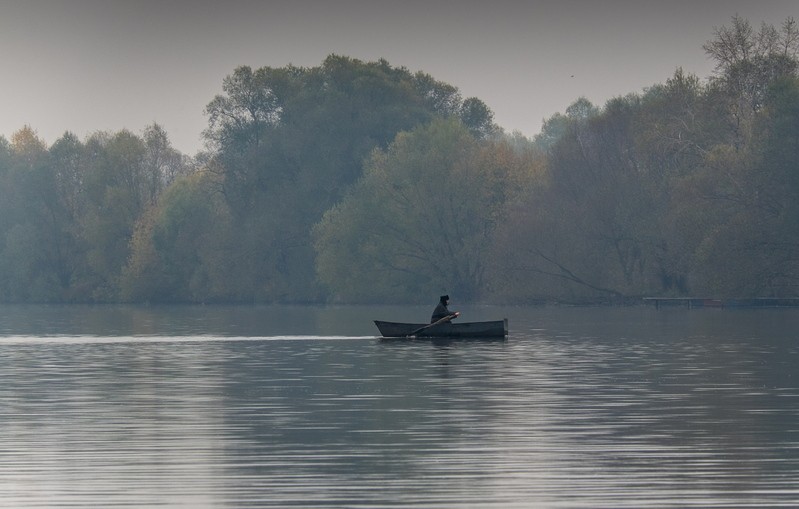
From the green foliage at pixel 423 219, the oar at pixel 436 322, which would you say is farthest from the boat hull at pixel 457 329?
the green foliage at pixel 423 219

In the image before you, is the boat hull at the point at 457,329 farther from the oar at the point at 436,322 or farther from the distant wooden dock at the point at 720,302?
the distant wooden dock at the point at 720,302

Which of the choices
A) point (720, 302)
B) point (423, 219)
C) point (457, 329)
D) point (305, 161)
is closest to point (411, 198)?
point (423, 219)

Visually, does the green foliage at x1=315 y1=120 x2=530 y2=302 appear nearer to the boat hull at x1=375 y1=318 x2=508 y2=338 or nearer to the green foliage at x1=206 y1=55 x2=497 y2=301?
the green foliage at x1=206 y1=55 x2=497 y2=301

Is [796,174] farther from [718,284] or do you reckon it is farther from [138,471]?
[138,471]

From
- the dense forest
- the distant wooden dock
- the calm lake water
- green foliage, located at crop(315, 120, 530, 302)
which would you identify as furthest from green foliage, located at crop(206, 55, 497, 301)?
the calm lake water

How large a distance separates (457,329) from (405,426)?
32.7 meters

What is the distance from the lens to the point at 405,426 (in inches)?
1038

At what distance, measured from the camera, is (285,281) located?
13262 centimetres

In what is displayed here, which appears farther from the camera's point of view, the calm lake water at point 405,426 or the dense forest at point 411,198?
the dense forest at point 411,198

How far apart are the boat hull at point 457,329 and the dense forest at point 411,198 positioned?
35283 millimetres

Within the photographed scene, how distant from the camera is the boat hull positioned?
58.4m

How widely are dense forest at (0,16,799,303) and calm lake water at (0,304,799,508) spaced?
4108 cm

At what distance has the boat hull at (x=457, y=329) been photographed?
58.4 m

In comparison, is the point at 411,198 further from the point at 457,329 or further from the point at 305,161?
the point at 457,329
